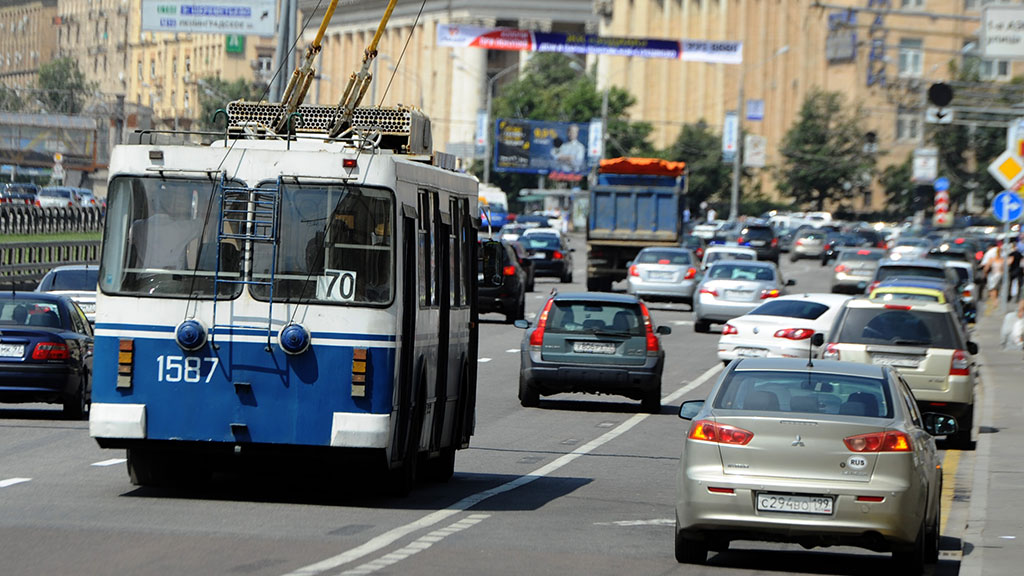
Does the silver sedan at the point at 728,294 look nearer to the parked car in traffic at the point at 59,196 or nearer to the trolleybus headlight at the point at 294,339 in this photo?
the trolleybus headlight at the point at 294,339

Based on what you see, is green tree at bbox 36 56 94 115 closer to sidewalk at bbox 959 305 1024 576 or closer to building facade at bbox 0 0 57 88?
building facade at bbox 0 0 57 88

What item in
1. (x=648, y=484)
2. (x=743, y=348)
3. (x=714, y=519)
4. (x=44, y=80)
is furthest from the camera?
(x=44, y=80)

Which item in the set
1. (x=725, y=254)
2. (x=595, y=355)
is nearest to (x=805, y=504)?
(x=595, y=355)

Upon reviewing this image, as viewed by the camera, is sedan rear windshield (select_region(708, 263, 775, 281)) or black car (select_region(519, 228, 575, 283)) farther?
black car (select_region(519, 228, 575, 283))

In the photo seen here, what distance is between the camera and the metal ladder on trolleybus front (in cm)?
1316

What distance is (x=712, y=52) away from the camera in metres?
82.7

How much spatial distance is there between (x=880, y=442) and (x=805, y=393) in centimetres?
70

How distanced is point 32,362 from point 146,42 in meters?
54.4

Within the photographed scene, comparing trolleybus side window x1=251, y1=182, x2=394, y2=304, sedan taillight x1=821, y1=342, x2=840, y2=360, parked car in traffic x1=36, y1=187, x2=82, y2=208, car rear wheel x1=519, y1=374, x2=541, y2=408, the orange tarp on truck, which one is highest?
the orange tarp on truck

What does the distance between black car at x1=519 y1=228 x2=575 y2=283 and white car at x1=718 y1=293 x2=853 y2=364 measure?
28946mm

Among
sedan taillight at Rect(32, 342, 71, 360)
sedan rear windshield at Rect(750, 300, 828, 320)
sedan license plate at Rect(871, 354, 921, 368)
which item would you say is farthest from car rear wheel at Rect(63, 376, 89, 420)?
sedan rear windshield at Rect(750, 300, 828, 320)

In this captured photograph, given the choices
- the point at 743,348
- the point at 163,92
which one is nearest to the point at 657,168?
the point at 743,348

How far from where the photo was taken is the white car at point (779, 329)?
29.6 meters

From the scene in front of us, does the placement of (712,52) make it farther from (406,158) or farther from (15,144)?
(406,158)
